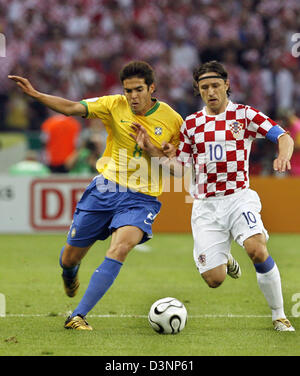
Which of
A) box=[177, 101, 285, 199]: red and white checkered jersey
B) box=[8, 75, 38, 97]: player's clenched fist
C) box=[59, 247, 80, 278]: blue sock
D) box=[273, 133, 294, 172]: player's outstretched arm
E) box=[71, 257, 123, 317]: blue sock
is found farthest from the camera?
box=[59, 247, 80, 278]: blue sock

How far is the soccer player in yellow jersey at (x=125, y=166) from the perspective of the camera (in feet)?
21.7

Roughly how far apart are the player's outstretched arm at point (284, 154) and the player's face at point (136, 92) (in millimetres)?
1154

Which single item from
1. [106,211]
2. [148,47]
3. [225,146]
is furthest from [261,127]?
[148,47]

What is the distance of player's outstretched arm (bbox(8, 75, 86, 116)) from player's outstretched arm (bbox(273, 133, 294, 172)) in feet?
5.38

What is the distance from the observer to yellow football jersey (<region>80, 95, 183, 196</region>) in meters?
6.82

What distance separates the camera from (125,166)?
22.5 feet

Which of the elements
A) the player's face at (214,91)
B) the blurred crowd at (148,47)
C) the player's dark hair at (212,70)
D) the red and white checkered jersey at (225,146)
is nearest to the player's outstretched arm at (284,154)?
the red and white checkered jersey at (225,146)

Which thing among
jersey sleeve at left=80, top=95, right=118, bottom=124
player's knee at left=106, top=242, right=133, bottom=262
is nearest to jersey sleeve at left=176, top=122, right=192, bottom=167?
jersey sleeve at left=80, top=95, right=118, bottom=124

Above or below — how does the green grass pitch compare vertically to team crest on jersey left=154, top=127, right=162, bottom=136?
below

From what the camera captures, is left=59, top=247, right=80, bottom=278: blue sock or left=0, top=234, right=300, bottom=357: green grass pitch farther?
left=59, top=247, right=80, bottom=278: blue sock

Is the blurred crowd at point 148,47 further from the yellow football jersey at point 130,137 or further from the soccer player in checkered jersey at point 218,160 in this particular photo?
the soccer player in checkered jersey at point 218,160

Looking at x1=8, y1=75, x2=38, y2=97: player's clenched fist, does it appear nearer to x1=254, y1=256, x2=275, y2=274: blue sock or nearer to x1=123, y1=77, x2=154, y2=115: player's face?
x1=123, y1=77, x2=154, y2=115: player's face

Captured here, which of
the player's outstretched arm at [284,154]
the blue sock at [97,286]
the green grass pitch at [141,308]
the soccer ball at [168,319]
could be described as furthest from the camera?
the blue sock at [97,286]

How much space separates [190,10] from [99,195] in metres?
11.4
